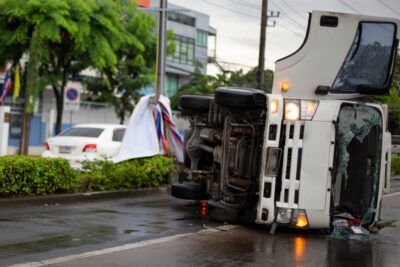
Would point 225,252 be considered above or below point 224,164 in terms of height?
below

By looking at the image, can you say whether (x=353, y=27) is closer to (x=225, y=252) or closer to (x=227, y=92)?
(x=227, y=92)

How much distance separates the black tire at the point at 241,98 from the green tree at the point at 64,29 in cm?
1227

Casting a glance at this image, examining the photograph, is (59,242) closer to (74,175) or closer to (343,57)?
(74,175)

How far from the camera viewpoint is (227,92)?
8945 mm

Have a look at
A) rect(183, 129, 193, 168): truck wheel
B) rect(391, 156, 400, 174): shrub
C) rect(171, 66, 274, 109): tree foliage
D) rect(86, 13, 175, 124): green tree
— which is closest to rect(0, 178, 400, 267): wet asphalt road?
rect(183, 129, 193, 168): truck wheel

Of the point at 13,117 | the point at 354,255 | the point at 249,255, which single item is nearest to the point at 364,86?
the point at 354,255

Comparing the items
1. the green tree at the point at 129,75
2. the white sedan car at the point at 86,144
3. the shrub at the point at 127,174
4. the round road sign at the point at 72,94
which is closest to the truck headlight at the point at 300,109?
the shrub at the point at 127,174

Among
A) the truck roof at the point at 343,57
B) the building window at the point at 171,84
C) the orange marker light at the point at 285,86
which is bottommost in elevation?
the orange marker light at the point at 285,86

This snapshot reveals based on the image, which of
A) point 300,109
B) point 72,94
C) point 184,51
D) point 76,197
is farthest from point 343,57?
point 184,51

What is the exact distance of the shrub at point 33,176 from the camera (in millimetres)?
10594

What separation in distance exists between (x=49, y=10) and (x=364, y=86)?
13.5 m

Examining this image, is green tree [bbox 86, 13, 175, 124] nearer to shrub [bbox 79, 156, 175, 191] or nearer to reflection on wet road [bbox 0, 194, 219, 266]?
shrub [bbox 79, 156, 175, 191]

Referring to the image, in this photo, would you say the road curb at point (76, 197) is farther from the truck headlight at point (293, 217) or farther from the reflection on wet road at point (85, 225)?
the truck headlight at point (293, 217)

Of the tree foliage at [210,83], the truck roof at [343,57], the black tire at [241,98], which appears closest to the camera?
the black tire at [241,98]
